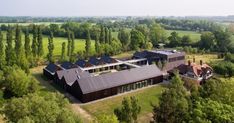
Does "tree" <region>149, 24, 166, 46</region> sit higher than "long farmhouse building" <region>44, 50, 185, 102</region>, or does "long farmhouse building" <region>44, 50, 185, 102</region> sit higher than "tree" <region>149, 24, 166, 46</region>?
"tree" <region>149, 24, 166, 46</region>

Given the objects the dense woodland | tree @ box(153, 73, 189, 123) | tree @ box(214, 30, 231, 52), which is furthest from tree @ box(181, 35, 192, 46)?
tree @ box(153, 73, 189, 123)

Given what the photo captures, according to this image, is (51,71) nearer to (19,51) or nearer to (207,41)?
(19,51)

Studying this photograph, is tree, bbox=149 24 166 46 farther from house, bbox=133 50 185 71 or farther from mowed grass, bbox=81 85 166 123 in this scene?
mowed grass, bbox=81 85 166 123

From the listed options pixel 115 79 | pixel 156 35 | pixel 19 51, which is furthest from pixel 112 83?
pixel 156 35

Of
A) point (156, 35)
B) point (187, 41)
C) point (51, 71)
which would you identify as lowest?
point (51, 71)

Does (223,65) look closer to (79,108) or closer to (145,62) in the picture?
(145,62)

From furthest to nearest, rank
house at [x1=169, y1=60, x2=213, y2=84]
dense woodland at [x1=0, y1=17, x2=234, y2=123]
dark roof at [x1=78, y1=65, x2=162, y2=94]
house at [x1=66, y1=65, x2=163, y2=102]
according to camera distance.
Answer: house at [x1=169, y1=60, x2=213, y2=84], dark roof at [x1=78, y1=65, x2=162, y2=94], house at [x1=66, y1=65, x2=163, y2=102], dense woodland at [x1=0, y1=17, x2=234, y2=123]

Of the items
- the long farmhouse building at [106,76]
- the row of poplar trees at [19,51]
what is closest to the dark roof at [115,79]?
the long farmhouse building at [106,76]
